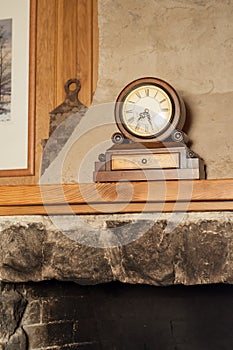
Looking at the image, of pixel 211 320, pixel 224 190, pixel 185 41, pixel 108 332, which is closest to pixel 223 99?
pixel 185 41

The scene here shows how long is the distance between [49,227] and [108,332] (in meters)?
0.48

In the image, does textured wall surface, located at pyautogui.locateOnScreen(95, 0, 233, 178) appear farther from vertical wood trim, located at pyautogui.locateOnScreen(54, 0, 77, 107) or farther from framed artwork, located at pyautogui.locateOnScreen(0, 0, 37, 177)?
framed artwork, located at pyautogui.locateOnScreen(0, 0, 37, 177)

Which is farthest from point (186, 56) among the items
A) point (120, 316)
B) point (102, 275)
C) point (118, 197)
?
point (120, 316)

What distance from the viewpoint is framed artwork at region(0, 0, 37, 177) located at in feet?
7.47

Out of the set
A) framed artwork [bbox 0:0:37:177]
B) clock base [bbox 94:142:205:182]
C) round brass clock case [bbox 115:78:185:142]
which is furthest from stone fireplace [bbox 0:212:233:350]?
framed artwork [bbox 0:0:37:177]

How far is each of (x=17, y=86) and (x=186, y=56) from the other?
613 millimetres

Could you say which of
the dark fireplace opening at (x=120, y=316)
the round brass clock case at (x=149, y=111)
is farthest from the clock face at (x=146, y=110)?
the dark fireplace opening at (x=120, y=316)

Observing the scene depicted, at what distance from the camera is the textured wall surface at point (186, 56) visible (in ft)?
6.74

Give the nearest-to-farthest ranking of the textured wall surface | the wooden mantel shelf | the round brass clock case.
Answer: the wooden mantel shelf, the round brass clock case, the textured wall surface

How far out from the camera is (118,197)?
1854 millimetres

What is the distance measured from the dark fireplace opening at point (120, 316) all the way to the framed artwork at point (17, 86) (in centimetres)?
45

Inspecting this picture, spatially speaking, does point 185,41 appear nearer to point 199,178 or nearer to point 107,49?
point 107,49

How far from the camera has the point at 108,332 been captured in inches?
86.0

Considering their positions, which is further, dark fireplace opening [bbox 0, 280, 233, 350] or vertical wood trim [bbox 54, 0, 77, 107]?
vertical wood trim [bbox 54, 0, 77, 107]
